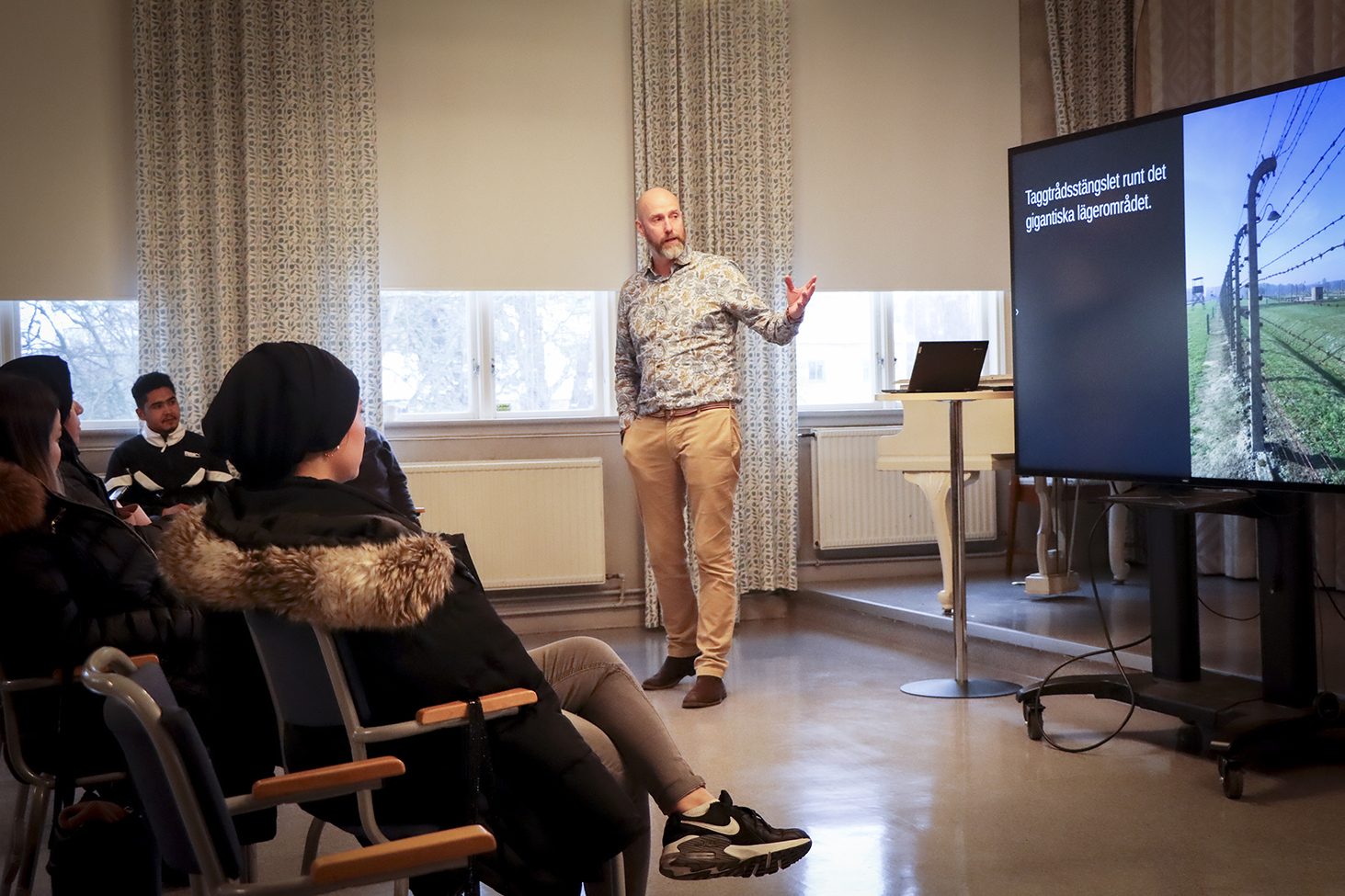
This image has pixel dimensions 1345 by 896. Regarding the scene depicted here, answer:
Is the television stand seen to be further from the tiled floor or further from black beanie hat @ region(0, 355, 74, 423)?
black beanie hat @ region(0, 355, 74, 423)

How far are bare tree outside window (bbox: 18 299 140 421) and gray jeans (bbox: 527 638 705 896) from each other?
13.6ft

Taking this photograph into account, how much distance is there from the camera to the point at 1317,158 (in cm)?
297

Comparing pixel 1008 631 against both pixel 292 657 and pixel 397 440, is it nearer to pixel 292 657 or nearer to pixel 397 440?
pixel 397 440

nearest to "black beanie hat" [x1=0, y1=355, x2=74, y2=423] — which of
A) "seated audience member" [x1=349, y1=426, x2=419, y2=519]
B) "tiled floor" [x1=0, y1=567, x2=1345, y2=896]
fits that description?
"tiled floor" [x1=0, y1=567, x2=1345, y2=896]

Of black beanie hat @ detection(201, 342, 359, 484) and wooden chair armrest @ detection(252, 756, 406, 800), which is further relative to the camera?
black beanie hat @ detection(201, 342, 359, 484)

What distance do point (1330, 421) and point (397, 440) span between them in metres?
4.07

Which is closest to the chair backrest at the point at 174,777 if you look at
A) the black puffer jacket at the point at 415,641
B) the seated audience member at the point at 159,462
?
the black puffer jacket at the point at 415,641

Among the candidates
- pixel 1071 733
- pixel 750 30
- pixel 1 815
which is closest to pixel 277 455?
pixel 1 815

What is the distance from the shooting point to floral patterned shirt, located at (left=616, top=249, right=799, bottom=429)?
4.29 m

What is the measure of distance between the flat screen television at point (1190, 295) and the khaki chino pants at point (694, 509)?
41.1 inches

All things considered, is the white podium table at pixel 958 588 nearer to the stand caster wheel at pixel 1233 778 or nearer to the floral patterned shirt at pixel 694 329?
the floral patterned shirt at pixel 694 329

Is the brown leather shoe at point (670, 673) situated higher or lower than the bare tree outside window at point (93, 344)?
lower

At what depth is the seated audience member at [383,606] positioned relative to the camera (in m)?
1.60

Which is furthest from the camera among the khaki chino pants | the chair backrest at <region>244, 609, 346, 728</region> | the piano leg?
the piano leg
